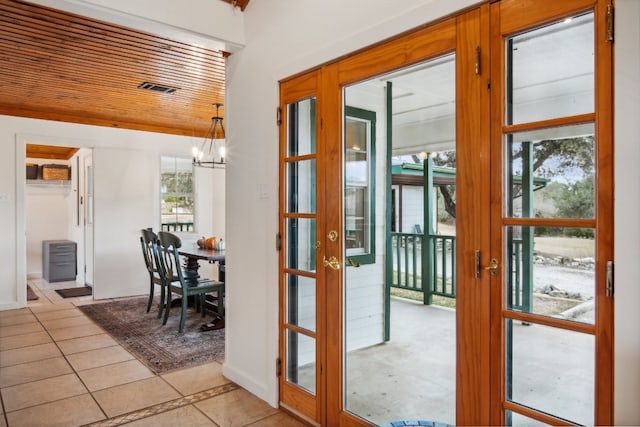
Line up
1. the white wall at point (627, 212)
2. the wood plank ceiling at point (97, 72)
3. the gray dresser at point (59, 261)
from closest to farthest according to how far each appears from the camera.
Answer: the white wall at point (627, 212) → the wood plank ceiling at point (97, 72) → the gray dresser at point (59, 261)

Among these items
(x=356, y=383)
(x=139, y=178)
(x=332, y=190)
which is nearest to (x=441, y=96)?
(x=332, y=190)

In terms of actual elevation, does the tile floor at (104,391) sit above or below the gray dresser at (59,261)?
below

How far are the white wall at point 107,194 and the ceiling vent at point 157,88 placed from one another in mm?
1772

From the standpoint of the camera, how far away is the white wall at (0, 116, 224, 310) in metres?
5.51

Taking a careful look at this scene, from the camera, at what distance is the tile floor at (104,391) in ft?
8.61

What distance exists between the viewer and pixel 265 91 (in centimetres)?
288

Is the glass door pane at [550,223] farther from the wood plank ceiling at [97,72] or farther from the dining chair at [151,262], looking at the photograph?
the dining chair at [151,262]

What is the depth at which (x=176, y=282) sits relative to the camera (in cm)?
479

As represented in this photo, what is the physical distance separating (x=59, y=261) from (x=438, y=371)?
748 cm

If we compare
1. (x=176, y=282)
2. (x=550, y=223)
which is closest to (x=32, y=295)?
(x=176, y=282)

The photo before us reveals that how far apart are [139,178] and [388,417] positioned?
5.46 meters

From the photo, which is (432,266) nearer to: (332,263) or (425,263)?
(425,263)

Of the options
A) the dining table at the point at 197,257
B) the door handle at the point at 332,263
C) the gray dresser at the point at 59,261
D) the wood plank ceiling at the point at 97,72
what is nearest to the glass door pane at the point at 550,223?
the door handle at the point at 332,263

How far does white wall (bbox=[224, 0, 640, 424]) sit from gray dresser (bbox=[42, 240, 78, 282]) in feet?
18.9
